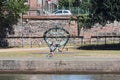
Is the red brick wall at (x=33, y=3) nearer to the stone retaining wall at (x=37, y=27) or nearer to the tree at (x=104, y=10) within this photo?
the stone retaining wall at (x=37, y=27)

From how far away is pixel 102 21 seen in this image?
53875mm

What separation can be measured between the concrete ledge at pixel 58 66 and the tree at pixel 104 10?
1737 centimetres

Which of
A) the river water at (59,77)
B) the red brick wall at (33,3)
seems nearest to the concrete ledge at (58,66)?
the river water at (59,77)

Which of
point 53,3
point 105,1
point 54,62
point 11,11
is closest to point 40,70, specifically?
point 54,62

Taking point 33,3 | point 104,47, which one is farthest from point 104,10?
point 33,3

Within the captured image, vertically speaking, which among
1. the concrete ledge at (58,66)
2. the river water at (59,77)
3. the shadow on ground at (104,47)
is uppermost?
the concrete ledge at (58,66)

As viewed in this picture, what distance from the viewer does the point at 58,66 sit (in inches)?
1436

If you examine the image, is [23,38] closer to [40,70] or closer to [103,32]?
[103,32]

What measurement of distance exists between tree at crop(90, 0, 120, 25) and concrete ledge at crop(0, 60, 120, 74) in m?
17.4

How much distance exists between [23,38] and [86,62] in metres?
30.2

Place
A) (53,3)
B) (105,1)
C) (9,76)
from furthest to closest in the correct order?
(53,3) < (105,1) < (9,76)

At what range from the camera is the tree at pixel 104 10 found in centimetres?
5281

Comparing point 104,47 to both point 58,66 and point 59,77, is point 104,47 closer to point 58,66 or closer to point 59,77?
point 58,66

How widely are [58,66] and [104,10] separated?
1814 cm
